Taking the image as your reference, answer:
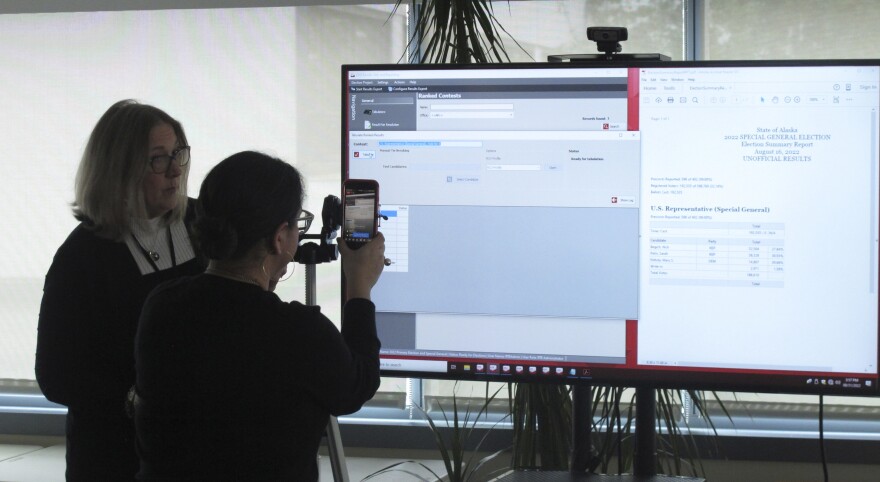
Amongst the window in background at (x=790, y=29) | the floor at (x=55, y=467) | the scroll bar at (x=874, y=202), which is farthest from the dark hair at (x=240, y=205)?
the window in background at (x=790, y=29)

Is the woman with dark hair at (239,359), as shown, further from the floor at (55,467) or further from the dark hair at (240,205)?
the floor at (55,467)

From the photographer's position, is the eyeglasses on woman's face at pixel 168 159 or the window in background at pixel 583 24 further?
the window in background at pixel 583 24

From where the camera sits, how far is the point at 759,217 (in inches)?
62.6

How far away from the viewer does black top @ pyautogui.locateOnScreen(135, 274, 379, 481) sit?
4.62 ft

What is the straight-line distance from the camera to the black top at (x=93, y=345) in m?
1.87

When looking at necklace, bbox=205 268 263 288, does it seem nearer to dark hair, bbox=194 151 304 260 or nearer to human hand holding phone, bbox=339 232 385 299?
dark hair, bbox=194 151 304 260

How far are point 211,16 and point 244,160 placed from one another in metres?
2.08

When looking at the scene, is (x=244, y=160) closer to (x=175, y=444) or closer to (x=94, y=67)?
(x=175, y=444)

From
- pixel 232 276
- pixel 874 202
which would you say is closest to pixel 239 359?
pixel 232 276

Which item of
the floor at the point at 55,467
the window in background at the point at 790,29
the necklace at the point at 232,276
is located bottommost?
the floor at the point at 55,467

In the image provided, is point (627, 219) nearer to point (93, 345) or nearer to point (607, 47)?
point (607, 47)

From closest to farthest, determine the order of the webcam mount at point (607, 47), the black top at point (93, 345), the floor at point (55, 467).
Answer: the webcam mount at point (607, 47) < the black top at point (93, 345) < the floor at point (55, 467)

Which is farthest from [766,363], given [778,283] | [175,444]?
Answer: [175,444]

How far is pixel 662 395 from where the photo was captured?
2387 millimetres
